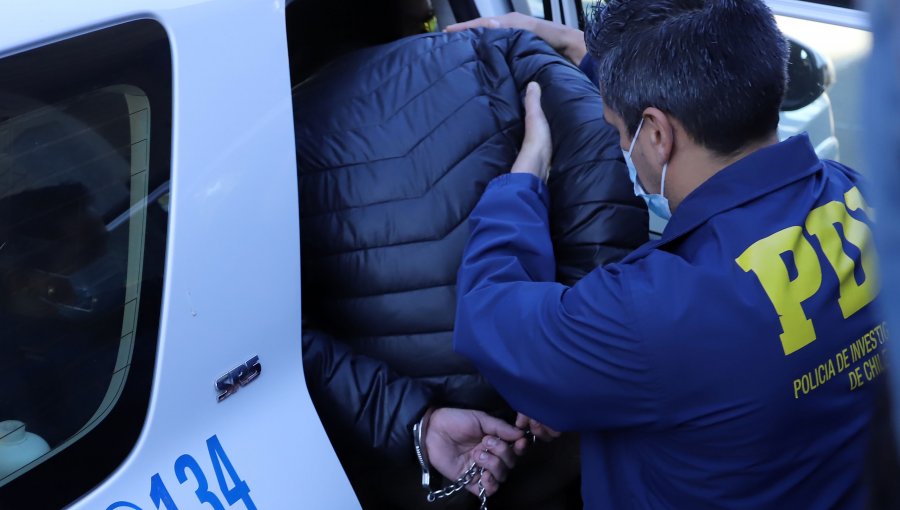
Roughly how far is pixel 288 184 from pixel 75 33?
415 mm

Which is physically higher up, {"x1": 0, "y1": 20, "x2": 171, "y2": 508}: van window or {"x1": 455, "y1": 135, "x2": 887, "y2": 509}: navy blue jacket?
{"x1": 0, "y1": 20, "x2": 171, "y2": 508}: van window

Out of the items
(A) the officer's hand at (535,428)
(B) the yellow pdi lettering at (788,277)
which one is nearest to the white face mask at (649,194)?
(B) the yellow pdi lettering at (788,277)

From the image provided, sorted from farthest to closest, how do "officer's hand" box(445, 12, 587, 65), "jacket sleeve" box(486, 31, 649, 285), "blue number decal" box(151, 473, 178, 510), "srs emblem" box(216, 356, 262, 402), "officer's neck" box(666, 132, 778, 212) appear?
"officer's hand" box(445, 12, 587, 65), "jacket sleeve" box(486, 31, 649, 285), "officer's neck" box(666, 132, 778, 212), "srs emblem" box(216, 356, 262, 402), "blue number decal" box(151, 473, 178, 510)

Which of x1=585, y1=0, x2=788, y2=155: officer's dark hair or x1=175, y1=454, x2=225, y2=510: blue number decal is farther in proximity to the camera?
x1=585, y1=0, x2=788, y2=155: officer's dark hair

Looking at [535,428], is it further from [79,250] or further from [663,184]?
[79,250]

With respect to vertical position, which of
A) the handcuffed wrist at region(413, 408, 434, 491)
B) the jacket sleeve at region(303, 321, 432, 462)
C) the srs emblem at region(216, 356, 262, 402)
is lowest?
the handcuffed wrist at region(413, 408, 434, 491)

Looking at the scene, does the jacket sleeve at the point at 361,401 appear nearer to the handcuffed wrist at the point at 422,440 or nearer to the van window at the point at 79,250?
the handcuffed wrist at the point at 422,440

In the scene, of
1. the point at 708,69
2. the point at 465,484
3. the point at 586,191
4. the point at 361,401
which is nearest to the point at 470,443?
the point at 465,484

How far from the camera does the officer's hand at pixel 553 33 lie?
2305mm

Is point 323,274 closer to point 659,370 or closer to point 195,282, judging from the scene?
point 195,282

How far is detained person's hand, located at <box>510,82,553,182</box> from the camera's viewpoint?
5.98 feet

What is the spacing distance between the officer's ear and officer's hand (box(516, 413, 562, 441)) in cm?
55

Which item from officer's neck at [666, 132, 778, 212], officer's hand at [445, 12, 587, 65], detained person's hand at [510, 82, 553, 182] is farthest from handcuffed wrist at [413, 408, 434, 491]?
officer's hand at [445, 12, 587, 65]

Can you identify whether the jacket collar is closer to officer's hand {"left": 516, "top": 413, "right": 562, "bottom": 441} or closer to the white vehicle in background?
the white vehicle in background
